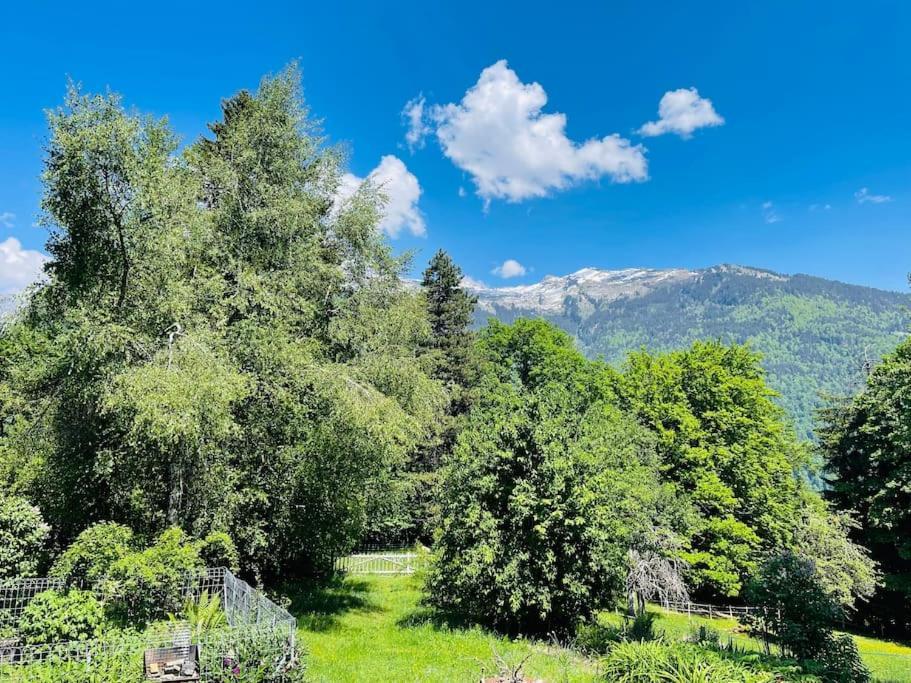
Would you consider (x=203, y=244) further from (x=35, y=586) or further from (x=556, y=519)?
(x=556, y=519)

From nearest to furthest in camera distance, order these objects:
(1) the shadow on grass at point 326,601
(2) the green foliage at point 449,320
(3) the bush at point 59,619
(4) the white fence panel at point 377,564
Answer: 1. (3) the bush at point 59,619
2. (1) the shadow on grass at point 326,601
3. (4) the white fence panel at point 377,564
4. (2) the green foliage at point 449,320

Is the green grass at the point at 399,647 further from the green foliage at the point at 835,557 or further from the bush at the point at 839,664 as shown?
the green foliage at the point at 835,557

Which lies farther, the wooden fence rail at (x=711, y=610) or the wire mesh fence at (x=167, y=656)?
the wooden fence rail at (x=711, y=610)

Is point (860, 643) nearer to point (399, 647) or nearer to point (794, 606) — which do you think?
point (794, 606)

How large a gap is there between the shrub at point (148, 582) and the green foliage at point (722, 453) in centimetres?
2330

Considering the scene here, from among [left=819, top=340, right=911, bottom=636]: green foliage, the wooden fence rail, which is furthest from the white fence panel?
[left=819, top=340, right=911, bottom=636]: green foliage

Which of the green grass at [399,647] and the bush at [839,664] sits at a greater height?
the bush at [839,664]

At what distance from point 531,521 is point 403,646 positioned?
14.9 ft

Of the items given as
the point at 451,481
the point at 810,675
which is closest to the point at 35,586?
the point at 451,481

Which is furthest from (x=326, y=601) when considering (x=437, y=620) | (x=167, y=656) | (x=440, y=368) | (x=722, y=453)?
(x=722, y=453)

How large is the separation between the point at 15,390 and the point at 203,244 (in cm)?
668

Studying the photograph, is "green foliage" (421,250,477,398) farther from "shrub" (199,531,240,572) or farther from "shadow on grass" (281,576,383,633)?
"shrub" (199,531,240,572)

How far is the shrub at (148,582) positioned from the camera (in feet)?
31.8

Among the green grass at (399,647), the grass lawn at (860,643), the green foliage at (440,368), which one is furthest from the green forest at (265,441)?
the green foliage at (440,368)
